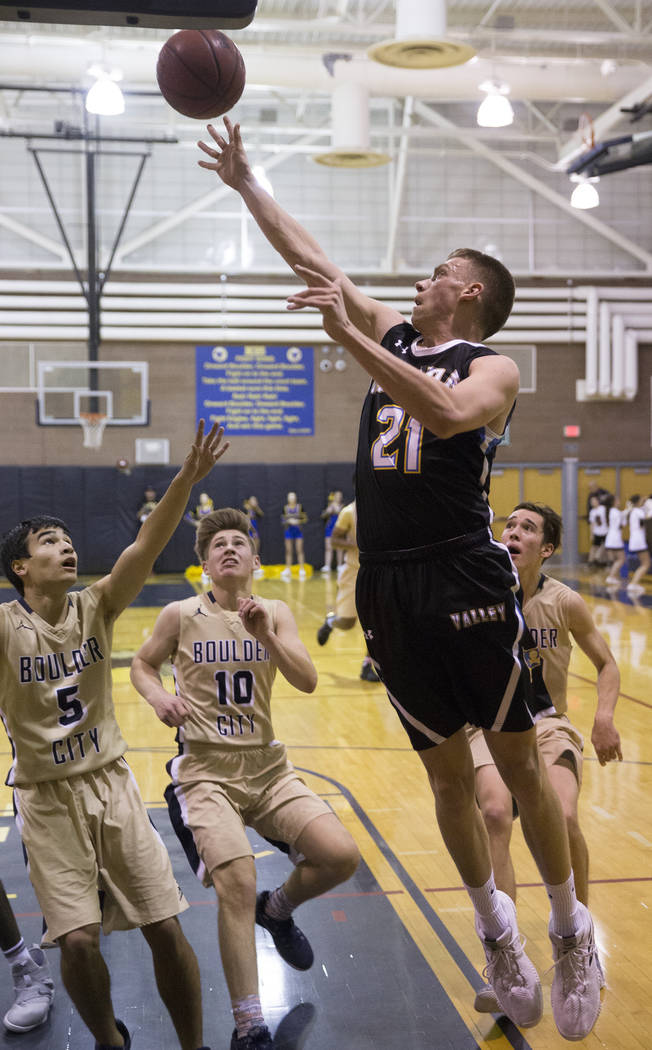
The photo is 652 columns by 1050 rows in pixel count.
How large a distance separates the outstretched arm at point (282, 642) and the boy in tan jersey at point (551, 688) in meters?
0.80

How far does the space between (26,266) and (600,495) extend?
40.1ft

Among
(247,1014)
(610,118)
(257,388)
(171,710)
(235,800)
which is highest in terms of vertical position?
(610,118)

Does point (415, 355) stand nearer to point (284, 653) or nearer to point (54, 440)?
point (284, 653)

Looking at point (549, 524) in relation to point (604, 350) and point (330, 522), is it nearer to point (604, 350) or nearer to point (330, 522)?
point (330, 522)

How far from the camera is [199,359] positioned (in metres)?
21.6

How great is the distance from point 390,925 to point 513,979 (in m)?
1.11

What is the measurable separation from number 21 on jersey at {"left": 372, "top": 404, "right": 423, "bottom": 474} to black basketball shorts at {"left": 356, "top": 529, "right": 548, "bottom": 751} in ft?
0.79

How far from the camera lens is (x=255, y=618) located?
341 centimetres

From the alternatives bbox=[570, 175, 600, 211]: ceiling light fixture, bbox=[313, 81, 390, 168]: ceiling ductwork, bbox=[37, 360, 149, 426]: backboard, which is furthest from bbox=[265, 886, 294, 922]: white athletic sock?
bbox=[37, 360, 149, 426]: backboard

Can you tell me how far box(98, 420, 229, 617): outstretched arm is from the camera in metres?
3.53

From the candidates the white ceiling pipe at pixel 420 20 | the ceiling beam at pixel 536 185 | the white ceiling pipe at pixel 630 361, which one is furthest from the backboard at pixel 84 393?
the white ceiling pipe at pixel 630 361

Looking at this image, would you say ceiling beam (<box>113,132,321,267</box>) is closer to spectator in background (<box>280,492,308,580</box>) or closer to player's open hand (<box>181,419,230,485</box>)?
spectator in background (<box>280,492,308,580</box>)

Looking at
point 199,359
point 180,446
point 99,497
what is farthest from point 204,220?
point 99,497

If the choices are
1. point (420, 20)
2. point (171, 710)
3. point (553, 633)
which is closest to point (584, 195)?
point (420, 20)
